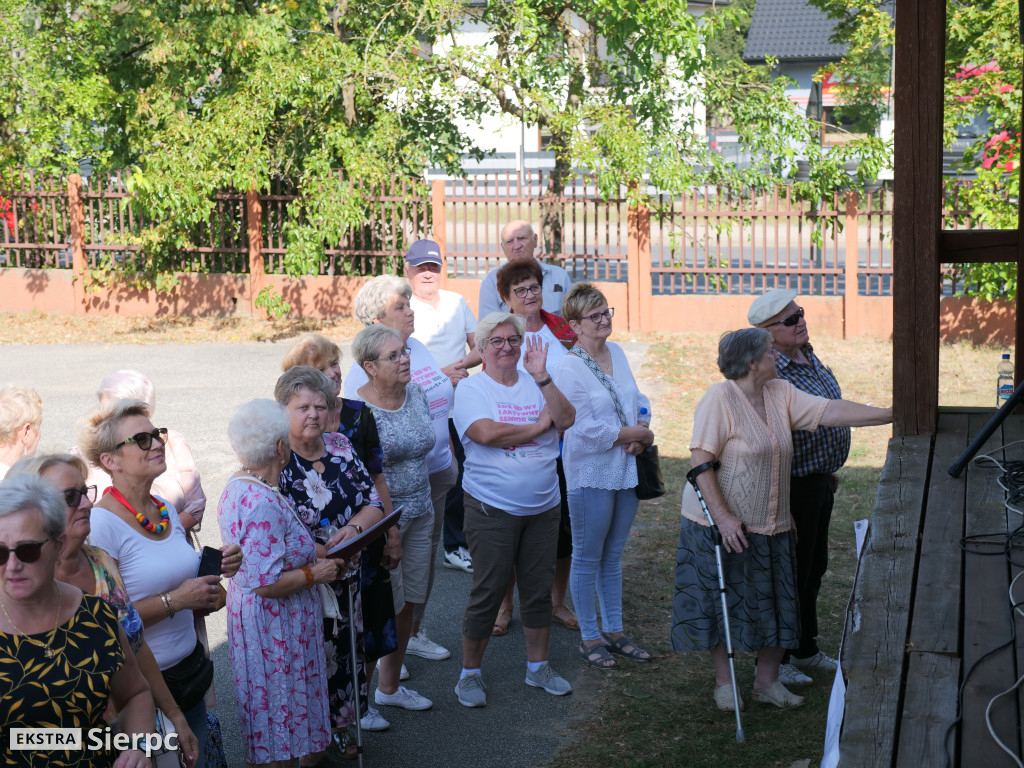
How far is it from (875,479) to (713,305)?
6.03 m

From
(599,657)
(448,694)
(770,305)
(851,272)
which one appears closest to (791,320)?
(770,305)

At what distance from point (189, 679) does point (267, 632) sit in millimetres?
361

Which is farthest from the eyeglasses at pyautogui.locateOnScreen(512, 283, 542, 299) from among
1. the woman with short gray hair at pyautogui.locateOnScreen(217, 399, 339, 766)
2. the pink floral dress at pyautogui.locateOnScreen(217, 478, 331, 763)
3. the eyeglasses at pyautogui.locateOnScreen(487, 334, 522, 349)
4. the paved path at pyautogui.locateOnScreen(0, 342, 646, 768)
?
the pink floral dress at pyautogui.locateOnScreen(217, 478, 331, 763)

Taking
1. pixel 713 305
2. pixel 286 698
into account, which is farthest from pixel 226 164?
pixel 286 698

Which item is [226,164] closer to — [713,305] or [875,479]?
[713,305]

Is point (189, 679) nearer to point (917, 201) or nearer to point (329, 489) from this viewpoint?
point (329, 489)

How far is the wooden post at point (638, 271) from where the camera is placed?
46.5 feet

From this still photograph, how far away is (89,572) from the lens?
10.7 ft

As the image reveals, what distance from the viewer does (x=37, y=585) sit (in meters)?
2.82

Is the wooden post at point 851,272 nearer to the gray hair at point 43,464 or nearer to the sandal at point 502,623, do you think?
the sandal at point 502,623

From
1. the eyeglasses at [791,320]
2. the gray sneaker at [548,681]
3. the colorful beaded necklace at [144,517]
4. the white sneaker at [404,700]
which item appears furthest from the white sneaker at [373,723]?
the eyeglasses at [791,320]

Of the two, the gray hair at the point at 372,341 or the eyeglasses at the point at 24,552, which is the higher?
the gray hair at the point at 372,341

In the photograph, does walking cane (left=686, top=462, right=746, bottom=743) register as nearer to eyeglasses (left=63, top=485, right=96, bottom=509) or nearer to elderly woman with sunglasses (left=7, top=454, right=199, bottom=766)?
elderly woman with sunglasses (left=7, top=454, right=199, bottom=766)

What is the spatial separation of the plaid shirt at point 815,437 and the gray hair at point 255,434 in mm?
2305
